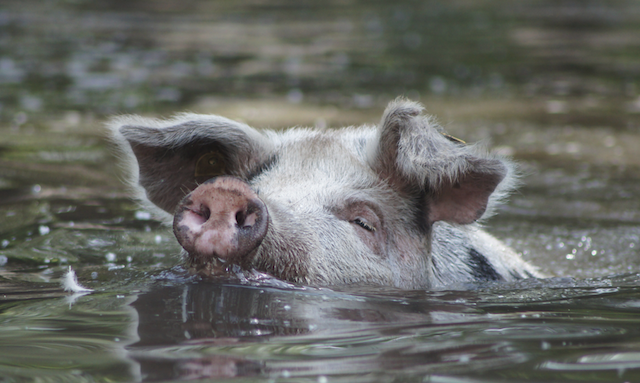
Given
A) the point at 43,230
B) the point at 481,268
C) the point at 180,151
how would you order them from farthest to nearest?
the point at 43,230 → the point at 481,268 → the point at 180,151

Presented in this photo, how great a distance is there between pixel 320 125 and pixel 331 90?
3511 millimetres

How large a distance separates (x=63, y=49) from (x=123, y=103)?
564cm

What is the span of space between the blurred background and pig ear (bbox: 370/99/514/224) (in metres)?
0.80

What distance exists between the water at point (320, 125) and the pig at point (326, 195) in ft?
0.63

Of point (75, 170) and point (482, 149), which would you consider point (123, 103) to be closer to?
point (75, 170)

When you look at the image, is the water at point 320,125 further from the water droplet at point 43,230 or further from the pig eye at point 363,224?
the pig eye at point 363,224

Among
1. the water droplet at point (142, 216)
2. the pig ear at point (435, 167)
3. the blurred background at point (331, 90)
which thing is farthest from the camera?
the blurred background at point (331, 90)

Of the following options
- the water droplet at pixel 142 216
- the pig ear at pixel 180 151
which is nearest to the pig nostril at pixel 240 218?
the pig ear at pixel 180 151

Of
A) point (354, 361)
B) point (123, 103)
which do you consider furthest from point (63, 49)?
point (354, 361)

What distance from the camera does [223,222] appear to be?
139 inches

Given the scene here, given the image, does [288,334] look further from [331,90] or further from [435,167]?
[331,90]

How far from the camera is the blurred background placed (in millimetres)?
7164

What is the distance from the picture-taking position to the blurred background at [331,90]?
716cm

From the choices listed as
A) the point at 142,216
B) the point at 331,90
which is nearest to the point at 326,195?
the point at 142,216
